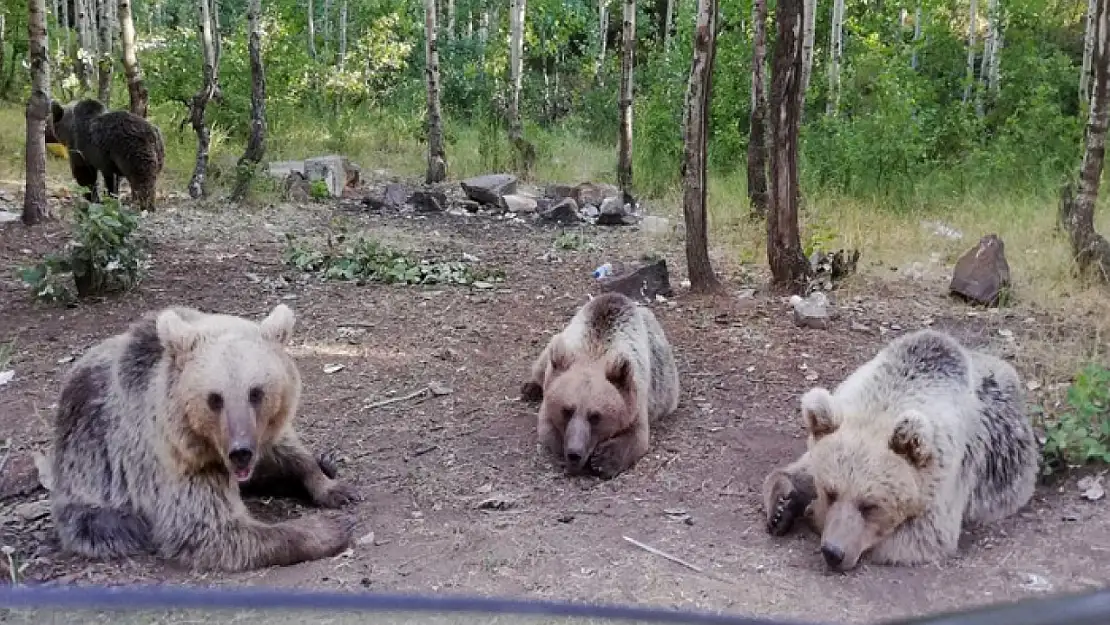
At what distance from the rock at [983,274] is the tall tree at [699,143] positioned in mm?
1962

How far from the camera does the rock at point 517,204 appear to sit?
41.0ft

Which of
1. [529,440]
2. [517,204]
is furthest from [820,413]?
[517,204]

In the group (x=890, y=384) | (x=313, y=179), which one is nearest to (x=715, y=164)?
(x=313, y=179)

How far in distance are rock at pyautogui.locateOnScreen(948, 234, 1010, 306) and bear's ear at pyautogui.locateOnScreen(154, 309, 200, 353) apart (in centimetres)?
607

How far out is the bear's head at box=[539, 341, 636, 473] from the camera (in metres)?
4.83

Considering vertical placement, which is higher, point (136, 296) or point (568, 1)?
point (568, 1)

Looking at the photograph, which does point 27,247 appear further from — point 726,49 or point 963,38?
point 963,38

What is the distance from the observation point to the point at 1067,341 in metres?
6.43

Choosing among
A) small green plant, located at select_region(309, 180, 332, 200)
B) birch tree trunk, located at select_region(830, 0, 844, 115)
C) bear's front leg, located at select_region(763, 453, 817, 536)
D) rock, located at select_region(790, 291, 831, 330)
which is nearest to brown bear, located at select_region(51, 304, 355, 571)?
bear's front leg, located at select_region(763, 453, 817, 536)

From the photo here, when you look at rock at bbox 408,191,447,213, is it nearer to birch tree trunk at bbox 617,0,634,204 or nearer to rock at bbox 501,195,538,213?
rock at bbox 501,195,538,213

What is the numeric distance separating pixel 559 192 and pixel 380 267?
18.4ft

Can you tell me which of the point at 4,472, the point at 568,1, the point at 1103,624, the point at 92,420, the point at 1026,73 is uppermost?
the point at 568,1

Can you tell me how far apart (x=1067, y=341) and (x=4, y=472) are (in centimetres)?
652

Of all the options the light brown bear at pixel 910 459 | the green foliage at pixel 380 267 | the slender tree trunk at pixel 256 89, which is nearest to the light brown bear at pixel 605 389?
the light brown bear at pixel 910 459
